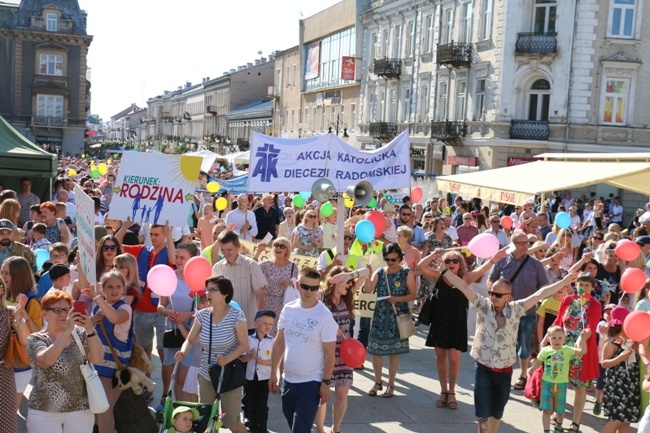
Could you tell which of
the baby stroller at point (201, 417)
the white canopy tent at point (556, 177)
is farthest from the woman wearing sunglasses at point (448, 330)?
the white canopy tent at point (556, 177)

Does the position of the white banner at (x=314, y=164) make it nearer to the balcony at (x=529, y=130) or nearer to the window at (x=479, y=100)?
the balcony at (x=529, y=130)

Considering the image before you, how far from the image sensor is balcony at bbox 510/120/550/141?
3241cm

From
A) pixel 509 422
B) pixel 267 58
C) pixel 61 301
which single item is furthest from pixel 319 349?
pixel 267 58

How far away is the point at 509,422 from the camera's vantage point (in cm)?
872

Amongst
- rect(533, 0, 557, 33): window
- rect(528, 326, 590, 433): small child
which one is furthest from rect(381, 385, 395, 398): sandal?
rect(533, 0, 557, 33): window

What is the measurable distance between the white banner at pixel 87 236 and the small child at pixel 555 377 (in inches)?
165

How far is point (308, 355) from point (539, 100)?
28.0m

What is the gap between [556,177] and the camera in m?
13.8

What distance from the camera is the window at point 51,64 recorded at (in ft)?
229

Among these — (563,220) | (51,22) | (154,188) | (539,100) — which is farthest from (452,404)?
(51,22)

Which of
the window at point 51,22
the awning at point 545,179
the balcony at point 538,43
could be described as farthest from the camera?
the window at point 51,22

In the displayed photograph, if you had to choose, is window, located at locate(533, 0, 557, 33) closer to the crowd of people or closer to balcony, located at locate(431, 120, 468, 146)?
balcony, located at locate(431, 120, 468, 146)

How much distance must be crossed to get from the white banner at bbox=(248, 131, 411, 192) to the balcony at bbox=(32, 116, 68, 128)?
62.4 meters

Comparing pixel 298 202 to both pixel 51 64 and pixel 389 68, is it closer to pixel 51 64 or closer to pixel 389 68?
pixel 389 68
